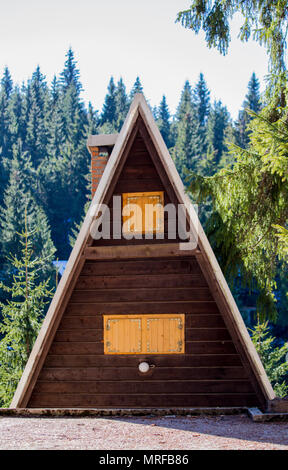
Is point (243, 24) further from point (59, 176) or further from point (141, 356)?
point (59, 176)

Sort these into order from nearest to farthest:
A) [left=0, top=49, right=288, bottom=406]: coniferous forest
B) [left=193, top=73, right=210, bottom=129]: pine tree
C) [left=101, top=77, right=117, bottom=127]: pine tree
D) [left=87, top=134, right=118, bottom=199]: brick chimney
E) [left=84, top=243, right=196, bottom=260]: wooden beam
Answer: [left=84, top=243, right=196, bottom=260]: wooden beam
[left=87, top=134, right=118, bottom=199]: brick chimney
[left=0, top=49, right=288, bottom=406]: coniferous forest
[left=101, top=77, right=117, bottom=127]: pine tree
[left=193, top=73, right=210, bottom=129]: pine tree

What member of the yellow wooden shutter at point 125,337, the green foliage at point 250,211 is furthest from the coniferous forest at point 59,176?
the yellow wooden shutter at point 125,337

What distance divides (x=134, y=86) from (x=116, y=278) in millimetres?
102915

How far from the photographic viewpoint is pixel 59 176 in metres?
84.0

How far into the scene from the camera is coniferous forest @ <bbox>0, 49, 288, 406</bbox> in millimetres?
18688

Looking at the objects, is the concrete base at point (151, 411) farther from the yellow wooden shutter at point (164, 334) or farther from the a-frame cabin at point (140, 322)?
the yellow wooden shutter at point (164, 334)

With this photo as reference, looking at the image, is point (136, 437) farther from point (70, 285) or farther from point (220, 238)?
point (220, 238)

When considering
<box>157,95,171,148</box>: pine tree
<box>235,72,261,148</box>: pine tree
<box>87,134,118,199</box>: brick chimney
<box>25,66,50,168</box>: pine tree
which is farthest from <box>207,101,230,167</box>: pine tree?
<box>87,134,118,199</box>: brick chimney

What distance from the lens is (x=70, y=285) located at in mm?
9930

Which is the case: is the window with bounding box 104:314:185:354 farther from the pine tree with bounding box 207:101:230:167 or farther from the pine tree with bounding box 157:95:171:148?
the pine tree with bounding box 157:95:171:148

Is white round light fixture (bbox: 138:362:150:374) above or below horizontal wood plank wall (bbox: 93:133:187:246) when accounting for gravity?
below

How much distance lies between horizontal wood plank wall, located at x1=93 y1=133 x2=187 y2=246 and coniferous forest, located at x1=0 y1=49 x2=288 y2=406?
874 mm

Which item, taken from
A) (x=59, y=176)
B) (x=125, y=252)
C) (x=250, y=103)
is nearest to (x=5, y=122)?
(x=59, y=176)
